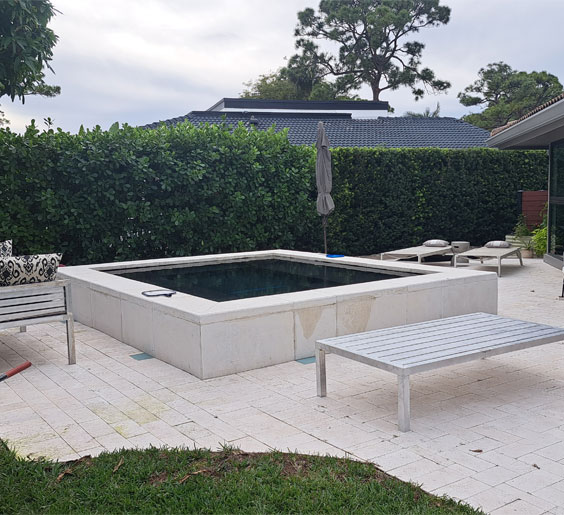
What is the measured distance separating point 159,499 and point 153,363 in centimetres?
262

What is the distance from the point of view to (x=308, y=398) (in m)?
4.46

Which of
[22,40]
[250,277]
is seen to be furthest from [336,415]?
[22,40]

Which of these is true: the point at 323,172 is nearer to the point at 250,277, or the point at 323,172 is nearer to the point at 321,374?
the point at 250,277

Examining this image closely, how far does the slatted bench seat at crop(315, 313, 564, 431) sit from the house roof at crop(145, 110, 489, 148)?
16479 millimetres

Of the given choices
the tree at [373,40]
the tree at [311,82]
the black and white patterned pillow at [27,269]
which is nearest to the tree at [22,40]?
the black and white patterned pillow at [27,269]

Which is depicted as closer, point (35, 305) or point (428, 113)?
point (35, 305)

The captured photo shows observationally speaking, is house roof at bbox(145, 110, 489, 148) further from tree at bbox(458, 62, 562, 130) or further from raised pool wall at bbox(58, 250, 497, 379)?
raised pool wall at bbox(58, 250, 497, 379)

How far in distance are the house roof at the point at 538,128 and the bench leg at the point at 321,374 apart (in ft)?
20.4

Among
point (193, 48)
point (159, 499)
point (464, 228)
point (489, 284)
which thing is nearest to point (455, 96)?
point (464, 228)

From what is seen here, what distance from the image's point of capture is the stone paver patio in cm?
325

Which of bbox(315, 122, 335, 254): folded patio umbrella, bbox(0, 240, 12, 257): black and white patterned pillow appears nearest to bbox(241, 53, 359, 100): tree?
bbox(315, 122, 335, 254): folded patio umbrella

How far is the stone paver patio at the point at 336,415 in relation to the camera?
3.25 meters

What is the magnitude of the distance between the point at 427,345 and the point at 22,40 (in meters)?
6.13

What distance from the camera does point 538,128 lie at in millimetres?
10430
